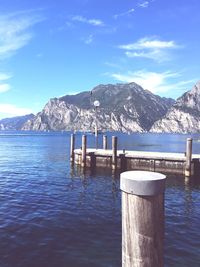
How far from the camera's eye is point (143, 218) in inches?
143

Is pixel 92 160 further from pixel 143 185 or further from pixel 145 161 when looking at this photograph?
pixel 143 185

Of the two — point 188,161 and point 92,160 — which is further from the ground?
point 188,161

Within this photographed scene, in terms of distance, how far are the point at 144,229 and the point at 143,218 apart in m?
0.15

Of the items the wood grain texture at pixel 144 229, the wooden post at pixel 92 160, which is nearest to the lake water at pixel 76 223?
the wooden post at pixel 92 160

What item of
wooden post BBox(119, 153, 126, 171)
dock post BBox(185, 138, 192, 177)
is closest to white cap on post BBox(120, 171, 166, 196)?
dock post BBox(185, 138, 192, 177)

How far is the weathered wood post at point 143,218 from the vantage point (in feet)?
11.7

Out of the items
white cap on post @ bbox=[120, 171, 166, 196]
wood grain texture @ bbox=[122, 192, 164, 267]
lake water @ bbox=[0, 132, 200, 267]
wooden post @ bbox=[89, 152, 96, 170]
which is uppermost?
white cap on post @ bbox=[120, 171, 166, 196]

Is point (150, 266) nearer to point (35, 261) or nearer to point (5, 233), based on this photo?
point (35, 261)

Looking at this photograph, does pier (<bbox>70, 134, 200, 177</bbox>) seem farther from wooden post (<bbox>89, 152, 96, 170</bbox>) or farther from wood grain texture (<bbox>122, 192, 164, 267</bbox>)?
wood grain texture (<bbox>122, 192, 164, 267</bbox>)

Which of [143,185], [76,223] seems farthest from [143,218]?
[76,223]

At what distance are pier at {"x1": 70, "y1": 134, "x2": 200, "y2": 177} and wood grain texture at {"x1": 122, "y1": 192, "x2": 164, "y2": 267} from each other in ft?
84.6

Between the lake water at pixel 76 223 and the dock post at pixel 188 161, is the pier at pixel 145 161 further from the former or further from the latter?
the lake water at pixel 76 223

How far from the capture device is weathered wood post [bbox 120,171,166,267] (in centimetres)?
358

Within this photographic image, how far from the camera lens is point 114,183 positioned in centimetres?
2870
